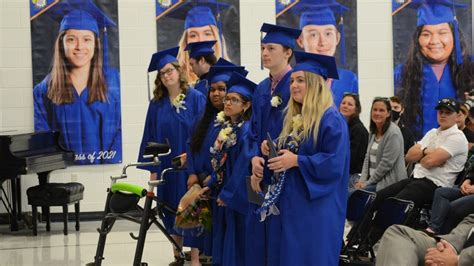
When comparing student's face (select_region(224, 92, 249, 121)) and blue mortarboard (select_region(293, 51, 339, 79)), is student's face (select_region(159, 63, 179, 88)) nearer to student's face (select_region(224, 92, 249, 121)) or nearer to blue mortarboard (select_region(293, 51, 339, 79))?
student's face (select_region(224, 92, 249, 121))

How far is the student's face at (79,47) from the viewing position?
35.8ft

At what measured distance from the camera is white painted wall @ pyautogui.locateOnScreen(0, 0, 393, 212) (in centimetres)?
1091

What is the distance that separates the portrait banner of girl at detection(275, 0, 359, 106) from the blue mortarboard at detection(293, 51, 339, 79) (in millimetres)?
6096

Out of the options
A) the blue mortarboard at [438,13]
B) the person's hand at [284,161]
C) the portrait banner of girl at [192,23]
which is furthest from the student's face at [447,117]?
the portrait banner of girl at [192,23]

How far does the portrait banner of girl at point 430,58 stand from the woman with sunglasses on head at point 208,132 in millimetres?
4953

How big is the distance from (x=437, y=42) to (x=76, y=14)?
4517 mm

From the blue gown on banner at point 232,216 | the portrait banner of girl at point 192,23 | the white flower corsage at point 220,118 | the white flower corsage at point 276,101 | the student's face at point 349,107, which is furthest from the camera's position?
the portrait banner of girl at point 192,23

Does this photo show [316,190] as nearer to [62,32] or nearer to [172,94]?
[172,94]

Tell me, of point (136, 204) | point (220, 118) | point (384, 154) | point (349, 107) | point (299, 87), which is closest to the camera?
point (299, 87)

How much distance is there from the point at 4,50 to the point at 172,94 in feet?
13.8

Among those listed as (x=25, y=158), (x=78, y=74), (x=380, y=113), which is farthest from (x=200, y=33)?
(x=380, y=113)

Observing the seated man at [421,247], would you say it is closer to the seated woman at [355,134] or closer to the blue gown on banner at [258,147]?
the blue gown on banner at [258,147]

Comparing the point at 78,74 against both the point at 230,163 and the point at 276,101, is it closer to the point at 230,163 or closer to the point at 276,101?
the point at 230,163

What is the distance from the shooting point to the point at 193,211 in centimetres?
659
